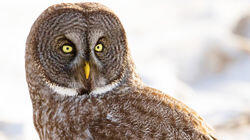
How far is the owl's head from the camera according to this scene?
3416 mm

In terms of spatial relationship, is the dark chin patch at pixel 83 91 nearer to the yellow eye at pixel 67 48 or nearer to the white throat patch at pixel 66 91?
the white throat patch at pixel 66 91

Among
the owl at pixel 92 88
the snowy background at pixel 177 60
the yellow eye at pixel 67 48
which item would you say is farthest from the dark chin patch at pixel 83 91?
A: the snowy background at pixel 177 60

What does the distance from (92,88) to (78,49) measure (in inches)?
13.3

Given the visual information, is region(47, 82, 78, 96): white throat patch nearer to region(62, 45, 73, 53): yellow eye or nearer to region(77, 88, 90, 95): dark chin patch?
region(77, 88, 90, 95): dark chin patch

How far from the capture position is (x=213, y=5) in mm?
12438

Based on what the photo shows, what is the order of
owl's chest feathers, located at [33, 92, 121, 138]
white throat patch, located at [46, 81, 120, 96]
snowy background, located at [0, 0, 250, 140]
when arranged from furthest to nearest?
snowy background, located at [0, 0, 250, 140], white throat patch, located at [46, 81, 120, 96], owl's chest feathers, located at [33, 92, 121, 138]

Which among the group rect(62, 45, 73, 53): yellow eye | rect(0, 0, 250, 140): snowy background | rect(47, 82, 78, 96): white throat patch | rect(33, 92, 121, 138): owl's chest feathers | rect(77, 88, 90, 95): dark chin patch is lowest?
rect(33, 92, 121, 138): owl's chest feathers

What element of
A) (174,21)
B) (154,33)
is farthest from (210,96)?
(174,21)

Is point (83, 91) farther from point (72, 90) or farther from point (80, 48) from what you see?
point (80, 48)

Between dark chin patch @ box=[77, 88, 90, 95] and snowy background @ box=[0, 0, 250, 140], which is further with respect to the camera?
snowy background @ box=[0, 0, 250, 140]

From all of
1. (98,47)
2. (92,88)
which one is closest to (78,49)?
(98,47)

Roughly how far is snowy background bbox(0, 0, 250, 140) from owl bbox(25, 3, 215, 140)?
2339 mm

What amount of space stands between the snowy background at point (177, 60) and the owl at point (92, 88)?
92.1 inches

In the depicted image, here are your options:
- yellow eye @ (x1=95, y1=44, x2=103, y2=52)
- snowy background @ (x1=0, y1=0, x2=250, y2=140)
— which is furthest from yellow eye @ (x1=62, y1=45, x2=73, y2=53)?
snowy background @ (x1=0, y1=0, x2=250, y2=140)
